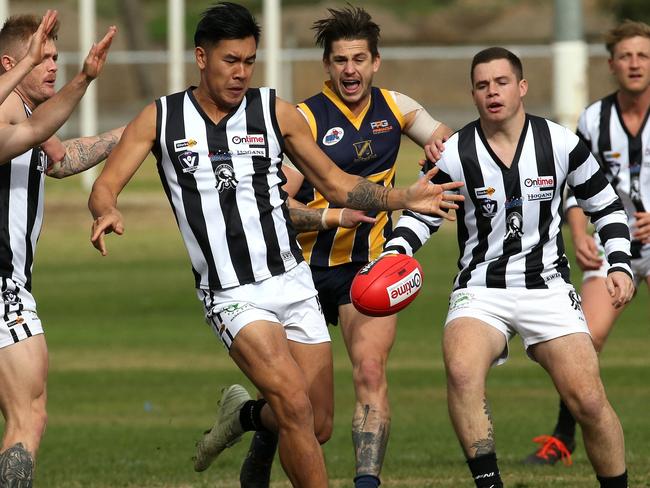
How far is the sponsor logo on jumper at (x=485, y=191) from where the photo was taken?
7711mm

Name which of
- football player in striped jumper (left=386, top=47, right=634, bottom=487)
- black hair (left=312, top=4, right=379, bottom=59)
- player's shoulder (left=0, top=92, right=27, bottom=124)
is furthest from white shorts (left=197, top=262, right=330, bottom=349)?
black hair (left=312, top=4, right=379, bottom=59)

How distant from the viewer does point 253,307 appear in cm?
741

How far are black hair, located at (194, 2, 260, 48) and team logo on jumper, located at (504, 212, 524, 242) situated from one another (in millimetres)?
1551

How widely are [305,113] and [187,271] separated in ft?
43.7

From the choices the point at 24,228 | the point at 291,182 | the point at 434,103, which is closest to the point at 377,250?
the point at 291,182

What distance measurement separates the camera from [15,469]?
6.98 m

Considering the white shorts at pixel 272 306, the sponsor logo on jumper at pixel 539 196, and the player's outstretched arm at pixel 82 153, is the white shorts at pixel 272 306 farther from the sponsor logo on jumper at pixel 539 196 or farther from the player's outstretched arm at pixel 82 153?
the sponsor logo on jumper at pixel 539 196

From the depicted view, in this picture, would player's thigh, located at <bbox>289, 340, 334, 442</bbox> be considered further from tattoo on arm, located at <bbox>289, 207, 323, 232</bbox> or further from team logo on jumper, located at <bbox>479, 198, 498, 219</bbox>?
team logo on jumper, located at <bbox>479, 198, 498, 219</bbox>

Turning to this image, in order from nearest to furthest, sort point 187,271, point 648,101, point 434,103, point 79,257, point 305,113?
1. point 305,113
2. point 648,101
3. point 187,271
4. point 79,257
5. point 434,103

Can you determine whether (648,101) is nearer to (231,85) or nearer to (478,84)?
(478,84)

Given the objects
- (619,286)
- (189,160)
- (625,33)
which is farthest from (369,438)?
(625,33)

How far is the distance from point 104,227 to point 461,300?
1.88 meters

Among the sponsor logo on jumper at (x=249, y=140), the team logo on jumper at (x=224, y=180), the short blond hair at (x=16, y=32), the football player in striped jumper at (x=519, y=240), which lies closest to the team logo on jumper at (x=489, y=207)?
the football player in striped jumper at (x=519, y=240)

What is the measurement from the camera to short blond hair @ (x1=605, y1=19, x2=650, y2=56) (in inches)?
378
